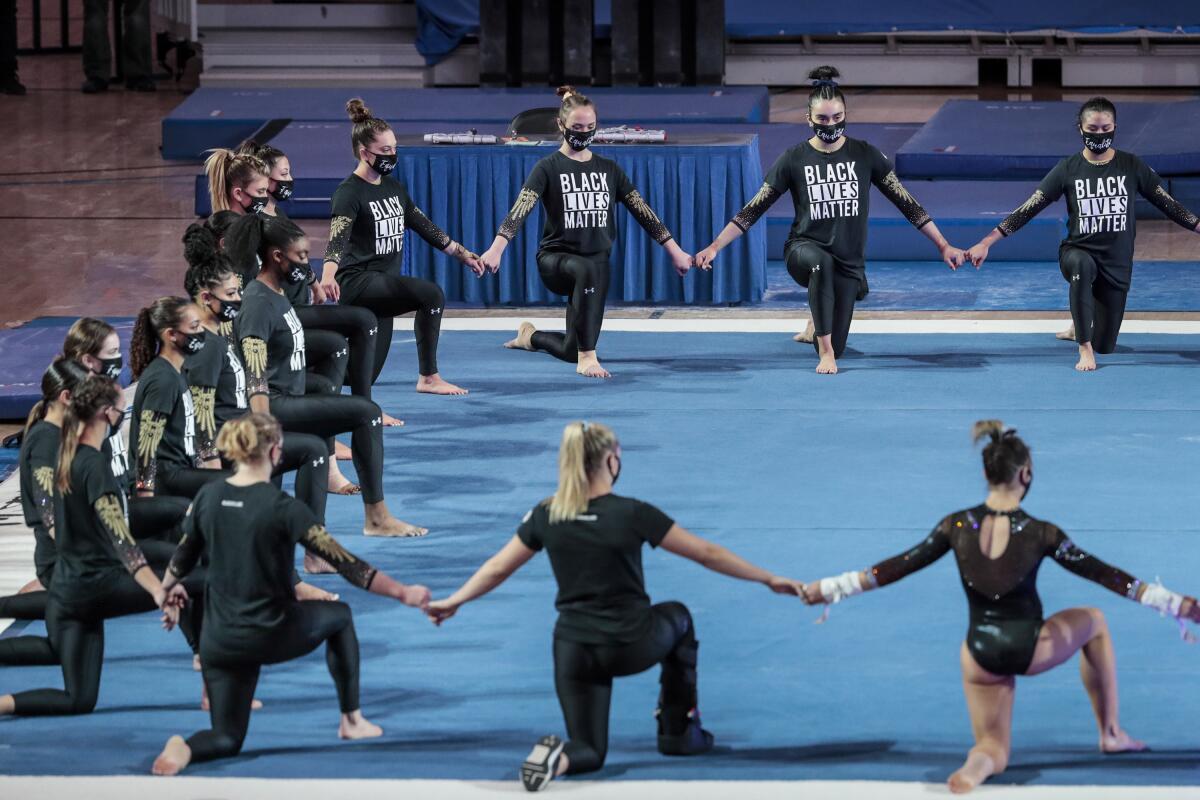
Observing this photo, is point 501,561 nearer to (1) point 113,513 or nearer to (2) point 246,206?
(1) point 113,513

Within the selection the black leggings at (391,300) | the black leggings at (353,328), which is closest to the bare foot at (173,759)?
the black leggings at (353,328)

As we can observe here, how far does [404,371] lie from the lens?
10336 mm

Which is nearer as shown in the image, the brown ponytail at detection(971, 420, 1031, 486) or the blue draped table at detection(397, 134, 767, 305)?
the brown ponytail at detection(971, 420, 1031, 486)

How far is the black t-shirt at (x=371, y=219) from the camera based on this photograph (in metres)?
8.90

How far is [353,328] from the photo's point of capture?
8023 mm

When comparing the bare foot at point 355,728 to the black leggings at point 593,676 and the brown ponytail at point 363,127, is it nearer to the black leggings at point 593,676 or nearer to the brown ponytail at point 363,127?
the black leggings at point 593,676

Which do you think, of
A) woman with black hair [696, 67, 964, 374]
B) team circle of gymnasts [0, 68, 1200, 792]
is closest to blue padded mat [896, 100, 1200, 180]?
woman with black hair [696, 67, 964, 374]

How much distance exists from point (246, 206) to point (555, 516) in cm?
314

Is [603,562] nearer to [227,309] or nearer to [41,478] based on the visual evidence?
[41,478]

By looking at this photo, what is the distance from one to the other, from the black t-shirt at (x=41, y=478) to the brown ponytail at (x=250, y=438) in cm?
77

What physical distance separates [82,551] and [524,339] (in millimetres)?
5409

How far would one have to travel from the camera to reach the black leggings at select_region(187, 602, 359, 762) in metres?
5.14

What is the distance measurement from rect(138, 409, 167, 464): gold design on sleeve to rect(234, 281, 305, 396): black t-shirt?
599 mm

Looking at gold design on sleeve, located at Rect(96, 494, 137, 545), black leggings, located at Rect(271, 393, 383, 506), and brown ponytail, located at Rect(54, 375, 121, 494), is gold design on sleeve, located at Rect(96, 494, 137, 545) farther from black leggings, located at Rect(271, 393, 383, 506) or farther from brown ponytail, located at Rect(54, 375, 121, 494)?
black leggings, located at Rect(271, 393, 383, 506)
